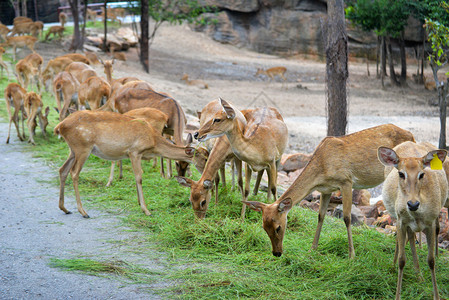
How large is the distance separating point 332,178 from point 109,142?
3074 mm

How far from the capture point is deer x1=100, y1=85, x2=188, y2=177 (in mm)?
8906

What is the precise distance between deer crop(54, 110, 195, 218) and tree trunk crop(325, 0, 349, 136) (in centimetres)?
382

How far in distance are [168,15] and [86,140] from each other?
65.7 ft

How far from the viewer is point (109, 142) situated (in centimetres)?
721

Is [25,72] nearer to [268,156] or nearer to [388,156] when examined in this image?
[268,156]

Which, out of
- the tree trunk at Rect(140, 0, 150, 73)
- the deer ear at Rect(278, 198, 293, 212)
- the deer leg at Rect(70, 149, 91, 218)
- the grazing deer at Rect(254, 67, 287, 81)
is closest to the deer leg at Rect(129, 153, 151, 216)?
the deer leg at Rect(70, 149, 91, 218)

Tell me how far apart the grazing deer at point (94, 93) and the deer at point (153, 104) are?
0.51m

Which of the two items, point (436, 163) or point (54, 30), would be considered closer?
point (436, 163)

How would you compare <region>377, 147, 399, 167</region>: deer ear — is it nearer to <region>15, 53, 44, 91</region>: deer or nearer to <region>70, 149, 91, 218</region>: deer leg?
<region>70, 149, 91, 218</region>: deer leg

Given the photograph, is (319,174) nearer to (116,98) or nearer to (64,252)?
(64,252)

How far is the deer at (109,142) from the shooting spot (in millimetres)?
7117

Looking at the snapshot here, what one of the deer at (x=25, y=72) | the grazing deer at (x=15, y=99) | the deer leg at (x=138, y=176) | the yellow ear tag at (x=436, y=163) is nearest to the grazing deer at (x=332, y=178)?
Result: the yellow ear tag at (x=436, y=163)

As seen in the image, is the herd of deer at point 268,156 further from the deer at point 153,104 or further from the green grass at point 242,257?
the green grass at point 242,257

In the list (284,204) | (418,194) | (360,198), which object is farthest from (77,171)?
(360,198)
